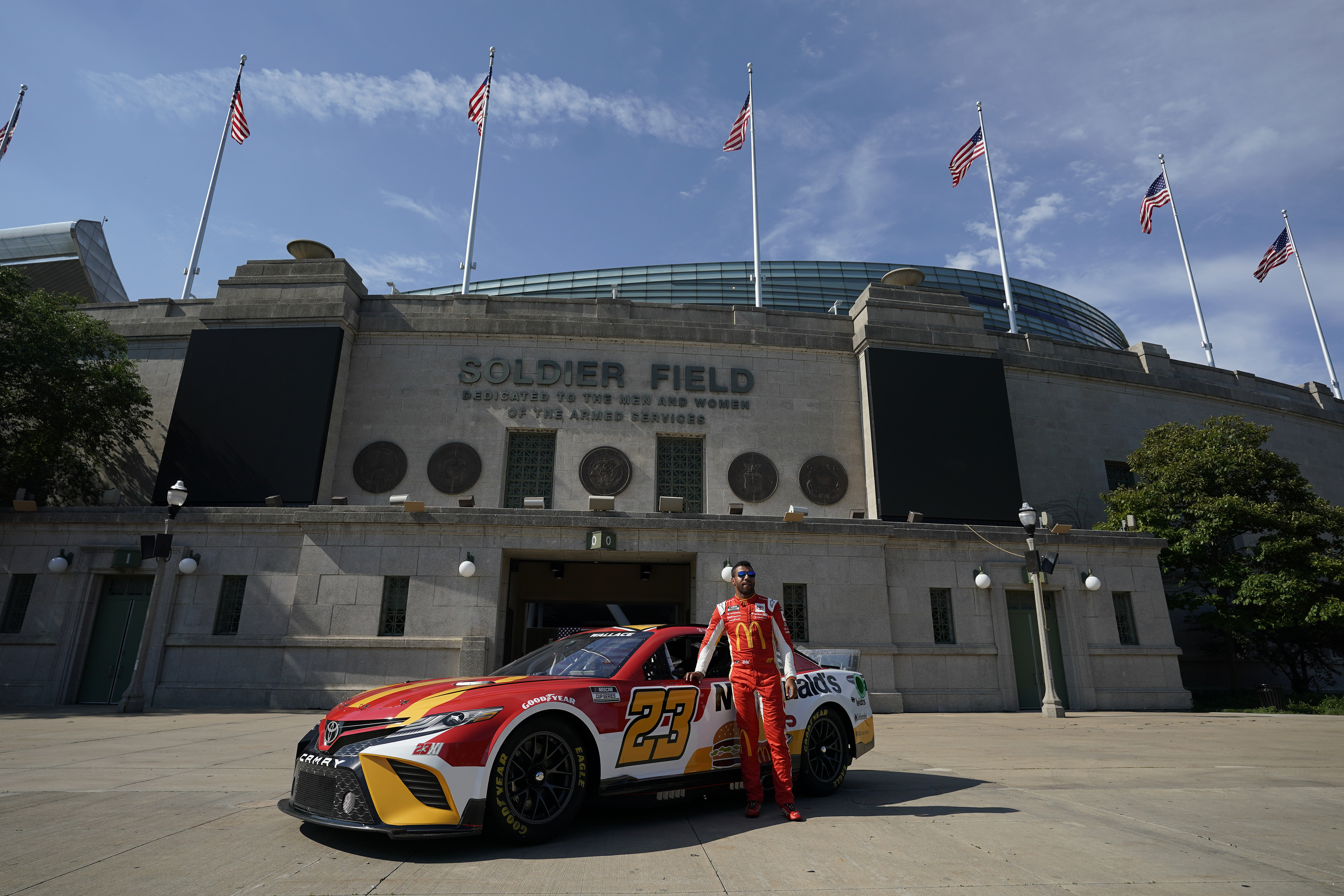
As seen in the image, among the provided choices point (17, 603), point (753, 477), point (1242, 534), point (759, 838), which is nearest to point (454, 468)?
point (753, 477)

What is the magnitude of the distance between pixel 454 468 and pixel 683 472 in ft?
21.6

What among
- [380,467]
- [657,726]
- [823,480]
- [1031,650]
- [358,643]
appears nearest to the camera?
[657,726]

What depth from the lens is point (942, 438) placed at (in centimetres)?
2136

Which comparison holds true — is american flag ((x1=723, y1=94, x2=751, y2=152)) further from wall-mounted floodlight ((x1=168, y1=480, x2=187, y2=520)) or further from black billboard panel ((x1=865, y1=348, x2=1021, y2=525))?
wall-mounted floodlight ((x1=168, y1=480, x2=187, y2=520))

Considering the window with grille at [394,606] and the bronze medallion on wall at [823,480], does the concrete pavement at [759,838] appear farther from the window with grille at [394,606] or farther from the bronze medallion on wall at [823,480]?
the bronze medallion on wall at [823,480]

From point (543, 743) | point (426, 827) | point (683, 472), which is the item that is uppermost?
point (683, 472)

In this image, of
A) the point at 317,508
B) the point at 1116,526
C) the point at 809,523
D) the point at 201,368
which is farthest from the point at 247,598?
the point at 1116,526

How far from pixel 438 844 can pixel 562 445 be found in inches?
658

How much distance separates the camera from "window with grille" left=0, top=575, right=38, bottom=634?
17.4 m

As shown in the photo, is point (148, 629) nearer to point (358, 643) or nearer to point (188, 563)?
point (188, 563)

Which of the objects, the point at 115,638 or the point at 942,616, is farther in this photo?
the point at 942,616

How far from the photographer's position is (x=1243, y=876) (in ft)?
13.9

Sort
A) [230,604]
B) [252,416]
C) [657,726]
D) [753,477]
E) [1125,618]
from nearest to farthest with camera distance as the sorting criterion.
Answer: [657,726] < [230,604] < [1125,618] < [252,416] < [753,477]

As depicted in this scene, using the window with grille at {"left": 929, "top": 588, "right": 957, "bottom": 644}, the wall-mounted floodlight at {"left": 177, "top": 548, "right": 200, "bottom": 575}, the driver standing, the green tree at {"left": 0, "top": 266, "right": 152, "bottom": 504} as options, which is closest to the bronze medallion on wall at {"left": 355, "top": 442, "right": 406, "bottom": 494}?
the wall-mounted floodlight at {"left": 177, "top": 548, "right": 200, "bottom": 575}
